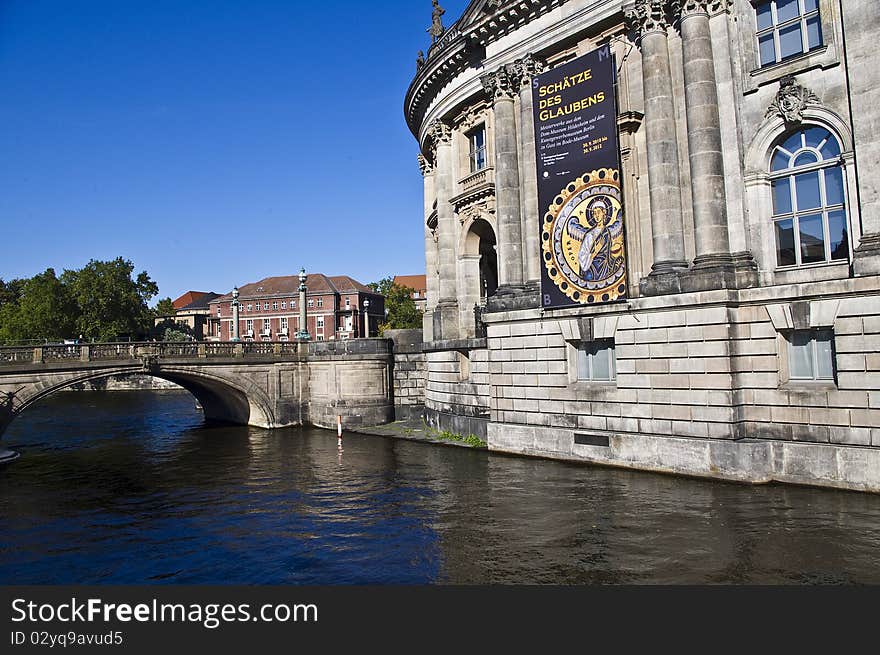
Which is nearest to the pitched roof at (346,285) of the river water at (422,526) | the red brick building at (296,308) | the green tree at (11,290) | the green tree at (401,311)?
the red brick building at (296,308)

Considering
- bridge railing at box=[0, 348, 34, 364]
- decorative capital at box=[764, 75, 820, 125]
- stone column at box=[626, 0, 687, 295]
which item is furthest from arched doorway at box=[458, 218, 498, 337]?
bridge railing at box=[0, 348, 34, 364]

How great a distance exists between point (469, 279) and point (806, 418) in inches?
630

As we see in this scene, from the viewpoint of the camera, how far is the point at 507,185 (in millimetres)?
23984

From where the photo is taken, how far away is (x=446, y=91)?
29109 mm

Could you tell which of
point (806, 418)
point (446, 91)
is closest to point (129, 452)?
point (446, 91)

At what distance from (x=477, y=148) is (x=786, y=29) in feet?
44.6

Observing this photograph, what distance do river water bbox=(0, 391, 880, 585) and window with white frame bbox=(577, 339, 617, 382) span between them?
3076mm

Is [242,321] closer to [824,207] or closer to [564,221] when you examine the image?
[564,221]

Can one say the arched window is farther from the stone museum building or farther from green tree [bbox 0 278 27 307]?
green tree [bbox 0 278 27 307]

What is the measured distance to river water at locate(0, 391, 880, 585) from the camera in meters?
11.2

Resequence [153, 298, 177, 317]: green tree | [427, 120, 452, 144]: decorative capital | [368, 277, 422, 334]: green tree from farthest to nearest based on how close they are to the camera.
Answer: [153, 298, 177, 317]: green tree, [368, 277, 422, 334]: green tree, [427, 120, 452, 144]: decorative capital

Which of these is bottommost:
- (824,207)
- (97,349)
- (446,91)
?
(97,349)

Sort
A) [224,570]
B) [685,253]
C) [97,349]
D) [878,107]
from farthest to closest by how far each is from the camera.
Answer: [97,349], [685,253], [878,107], [224,570]

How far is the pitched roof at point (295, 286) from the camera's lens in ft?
341
